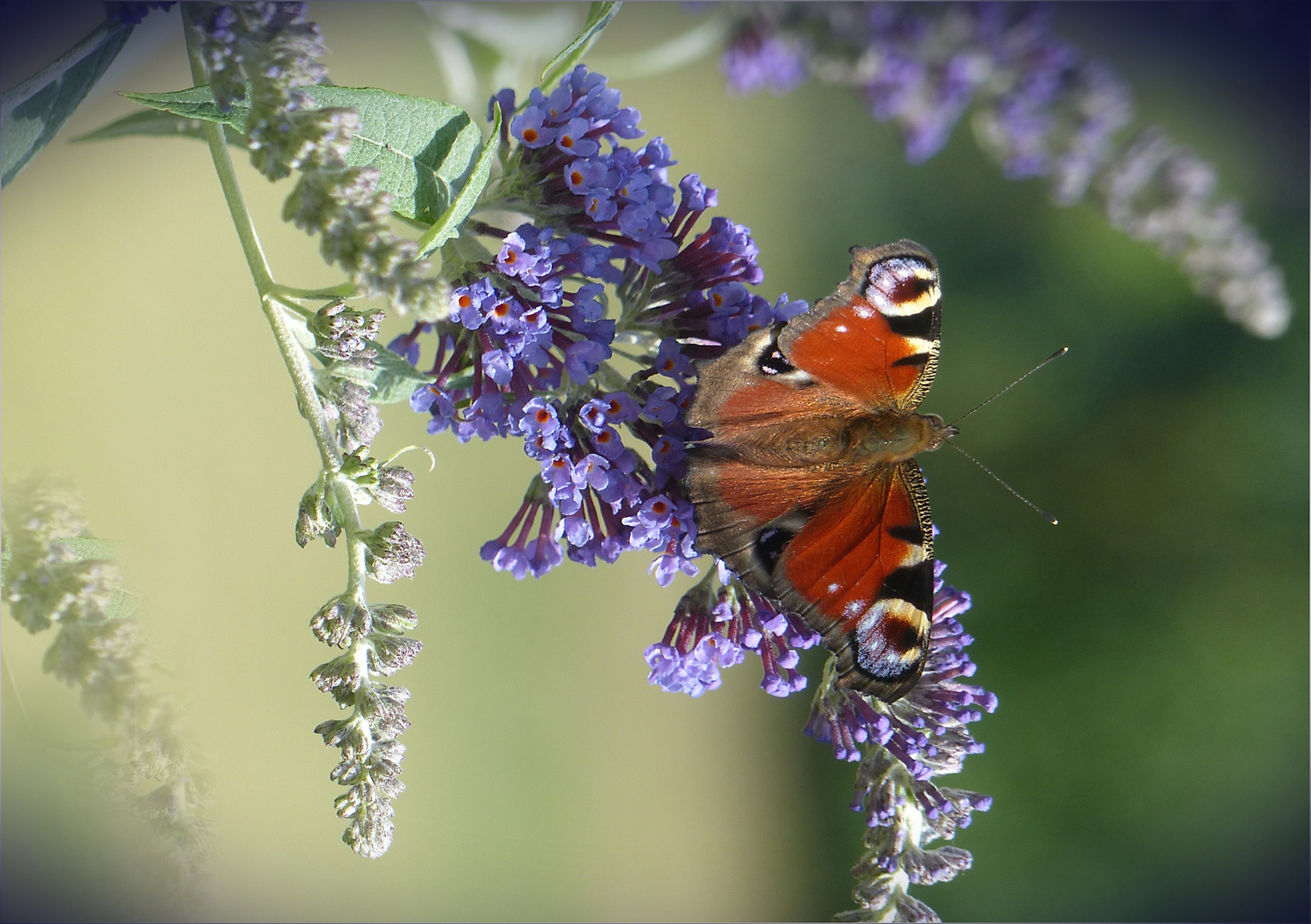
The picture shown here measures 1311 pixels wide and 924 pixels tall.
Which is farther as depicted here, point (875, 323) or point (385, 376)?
point (875, 323)

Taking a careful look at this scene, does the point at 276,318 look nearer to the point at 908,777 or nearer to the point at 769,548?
the point at 769,548

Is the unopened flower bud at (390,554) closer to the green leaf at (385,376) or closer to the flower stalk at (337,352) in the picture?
the flower stalk at (337,352)

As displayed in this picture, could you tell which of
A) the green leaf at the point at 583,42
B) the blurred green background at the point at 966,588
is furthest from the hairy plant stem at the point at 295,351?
the blurred green background at the point at 966,588

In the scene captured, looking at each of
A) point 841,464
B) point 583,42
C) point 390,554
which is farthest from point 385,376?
point 841,464

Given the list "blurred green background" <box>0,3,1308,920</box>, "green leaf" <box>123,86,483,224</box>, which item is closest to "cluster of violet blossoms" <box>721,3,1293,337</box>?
"green leaf" <box>123,86,483,224</box>

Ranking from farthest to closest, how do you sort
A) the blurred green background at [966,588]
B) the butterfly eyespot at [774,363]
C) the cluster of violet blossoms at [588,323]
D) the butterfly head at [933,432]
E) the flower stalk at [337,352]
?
the blurred green background at [966,588] → the butterfly head at [933,432] → the butterfly eyespot at [774,363] → the cluster of violet blossoms at [588,323] → the flower stalk at [337,352]
